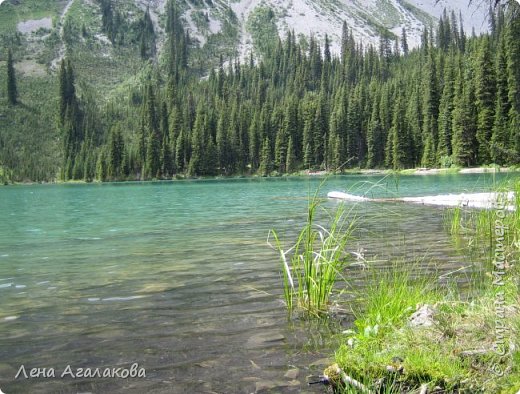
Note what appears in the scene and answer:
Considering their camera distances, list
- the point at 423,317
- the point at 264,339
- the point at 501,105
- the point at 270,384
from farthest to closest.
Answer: the point at 501,105, the point at 264,339, the point at 423,317, the point at 270,384

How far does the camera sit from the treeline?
7475cm

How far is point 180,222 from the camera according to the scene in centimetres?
2184

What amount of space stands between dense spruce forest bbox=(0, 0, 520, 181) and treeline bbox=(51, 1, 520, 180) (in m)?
0.28

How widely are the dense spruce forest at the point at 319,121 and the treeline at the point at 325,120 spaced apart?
0.90ft

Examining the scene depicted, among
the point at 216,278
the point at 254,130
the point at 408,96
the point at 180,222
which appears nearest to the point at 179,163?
the point at 254,130

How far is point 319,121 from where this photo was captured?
4801 inches

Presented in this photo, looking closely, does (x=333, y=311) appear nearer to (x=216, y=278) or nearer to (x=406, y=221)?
(x=216, y=278)

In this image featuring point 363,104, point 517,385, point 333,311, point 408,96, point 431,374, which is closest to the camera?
point 517,385

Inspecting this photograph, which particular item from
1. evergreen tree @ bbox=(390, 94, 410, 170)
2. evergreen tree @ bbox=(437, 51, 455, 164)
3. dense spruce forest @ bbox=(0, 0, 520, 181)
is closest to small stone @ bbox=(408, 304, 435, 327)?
dense spruce forest @ bbox=(0, 0, 520, 181)

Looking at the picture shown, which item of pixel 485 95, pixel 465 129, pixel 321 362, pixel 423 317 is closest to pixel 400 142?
pixel 465 129

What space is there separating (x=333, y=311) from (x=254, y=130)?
401 feet

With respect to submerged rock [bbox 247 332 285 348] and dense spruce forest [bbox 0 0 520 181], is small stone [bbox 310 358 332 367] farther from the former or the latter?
dense spruce forest [bbox 0 0 520 181]

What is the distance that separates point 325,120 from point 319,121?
393cm

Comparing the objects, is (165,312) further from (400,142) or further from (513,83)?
(400,142)
